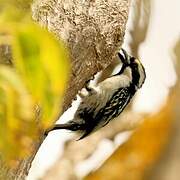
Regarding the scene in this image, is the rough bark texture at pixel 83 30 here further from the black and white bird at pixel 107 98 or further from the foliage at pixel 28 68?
the foliage at pixel 28 68

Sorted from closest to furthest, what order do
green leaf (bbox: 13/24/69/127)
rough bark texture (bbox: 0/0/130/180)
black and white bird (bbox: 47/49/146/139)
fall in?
green leaf (bbox: 13/24/69/127) → rough bark texture (bbox: 0/0/130/180) → black and white bird (bbox: 47/49/146/139)

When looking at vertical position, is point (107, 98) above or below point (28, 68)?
below

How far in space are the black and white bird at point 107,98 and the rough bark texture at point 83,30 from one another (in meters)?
0.16

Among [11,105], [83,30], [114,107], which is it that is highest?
[11,105]

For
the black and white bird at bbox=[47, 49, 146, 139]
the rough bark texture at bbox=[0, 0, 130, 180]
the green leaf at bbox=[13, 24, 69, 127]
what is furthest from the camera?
the black and white bird at bbox=[47, 49, 146, 139]

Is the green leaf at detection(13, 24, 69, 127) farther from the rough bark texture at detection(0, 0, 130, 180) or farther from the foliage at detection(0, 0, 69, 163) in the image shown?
the rough bark texture at detection(0, 0, 130, 180)

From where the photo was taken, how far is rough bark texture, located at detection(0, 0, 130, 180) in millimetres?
965

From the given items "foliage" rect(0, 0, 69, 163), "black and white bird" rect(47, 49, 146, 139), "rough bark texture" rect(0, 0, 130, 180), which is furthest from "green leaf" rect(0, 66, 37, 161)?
"black and white bird" rect(47, 49, 146, 139)

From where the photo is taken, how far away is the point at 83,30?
104cm

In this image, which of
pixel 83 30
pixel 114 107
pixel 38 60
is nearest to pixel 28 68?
pixel 38 60

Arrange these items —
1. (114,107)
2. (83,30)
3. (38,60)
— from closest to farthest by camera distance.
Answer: (38,60)
(83,30)
(114,107)

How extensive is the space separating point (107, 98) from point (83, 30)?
0.43 metres

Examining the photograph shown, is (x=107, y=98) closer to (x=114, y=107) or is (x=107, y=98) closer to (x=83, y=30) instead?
(x=114, y=107)

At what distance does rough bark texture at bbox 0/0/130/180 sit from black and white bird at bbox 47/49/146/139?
0.54 feet
